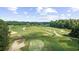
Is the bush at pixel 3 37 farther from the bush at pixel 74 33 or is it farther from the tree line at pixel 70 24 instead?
the bush at pixel 74 33

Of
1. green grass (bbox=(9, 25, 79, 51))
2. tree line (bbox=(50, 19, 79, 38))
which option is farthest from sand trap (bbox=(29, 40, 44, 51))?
tree line (bbox=(50, 19, 79, 38))

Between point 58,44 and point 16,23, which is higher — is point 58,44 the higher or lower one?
the lower one

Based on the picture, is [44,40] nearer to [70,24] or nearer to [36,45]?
[36,45]

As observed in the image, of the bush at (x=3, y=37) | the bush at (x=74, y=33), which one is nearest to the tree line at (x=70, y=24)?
the bush at (x=74, y=33)
